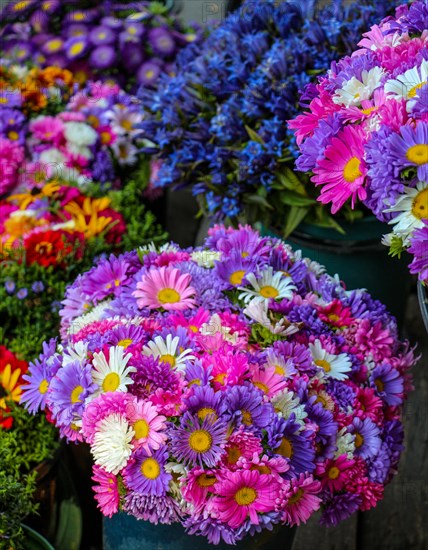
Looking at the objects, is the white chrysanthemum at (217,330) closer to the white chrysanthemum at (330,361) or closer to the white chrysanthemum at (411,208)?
the white chrysanthemum at (330,361)

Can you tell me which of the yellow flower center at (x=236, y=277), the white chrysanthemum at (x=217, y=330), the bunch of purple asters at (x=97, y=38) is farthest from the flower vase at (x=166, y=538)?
the bunch of purple asters at (x=97, y=38)

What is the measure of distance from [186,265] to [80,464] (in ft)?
2.54

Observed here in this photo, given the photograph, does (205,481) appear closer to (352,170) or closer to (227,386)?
(227,386)

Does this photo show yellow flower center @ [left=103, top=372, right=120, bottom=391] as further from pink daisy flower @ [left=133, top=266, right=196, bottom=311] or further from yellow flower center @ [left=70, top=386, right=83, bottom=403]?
pink daisy flower @ [left=133, top=266, right=196, bottom=311]

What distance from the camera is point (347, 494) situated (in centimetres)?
126

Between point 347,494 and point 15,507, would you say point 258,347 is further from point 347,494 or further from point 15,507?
point 15,507

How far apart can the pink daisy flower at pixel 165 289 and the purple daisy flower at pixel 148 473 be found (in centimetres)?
30

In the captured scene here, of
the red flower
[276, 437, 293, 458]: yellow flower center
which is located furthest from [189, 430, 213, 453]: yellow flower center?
the red flower

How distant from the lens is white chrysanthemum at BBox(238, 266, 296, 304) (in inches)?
53.5

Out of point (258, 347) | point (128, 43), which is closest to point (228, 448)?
point (258, 347)

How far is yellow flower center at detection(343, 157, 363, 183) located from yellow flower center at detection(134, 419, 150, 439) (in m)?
0.46

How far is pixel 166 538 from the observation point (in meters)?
1.29

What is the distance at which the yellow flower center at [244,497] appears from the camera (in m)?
1.12

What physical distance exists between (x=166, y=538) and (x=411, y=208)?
0.69 m
